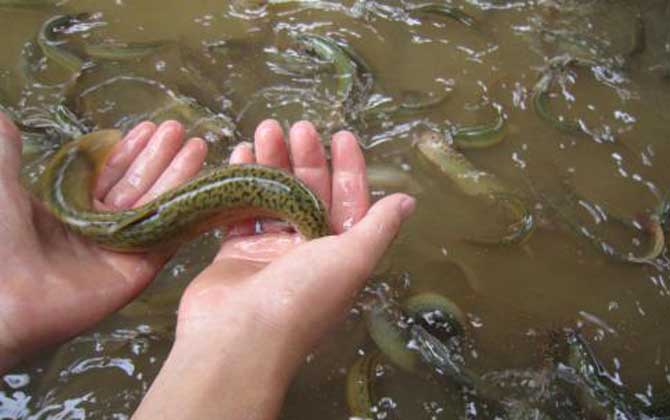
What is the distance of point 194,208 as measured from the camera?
2.35m

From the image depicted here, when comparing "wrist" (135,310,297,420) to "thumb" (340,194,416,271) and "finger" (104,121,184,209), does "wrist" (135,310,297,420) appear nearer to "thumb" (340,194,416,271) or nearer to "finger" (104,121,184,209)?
"thumb" (340,194,416,271)

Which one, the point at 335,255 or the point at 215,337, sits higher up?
the point at 335,255

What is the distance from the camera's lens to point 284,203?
7.44 feet

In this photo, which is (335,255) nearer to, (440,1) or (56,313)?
(56,313)

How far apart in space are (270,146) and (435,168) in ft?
3.13

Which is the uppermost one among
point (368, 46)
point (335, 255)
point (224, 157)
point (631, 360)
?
point (335, 255)

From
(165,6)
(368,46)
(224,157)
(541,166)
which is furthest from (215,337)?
(165,6)

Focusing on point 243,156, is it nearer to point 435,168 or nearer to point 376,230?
point 376,230

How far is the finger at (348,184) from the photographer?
2.32 metres

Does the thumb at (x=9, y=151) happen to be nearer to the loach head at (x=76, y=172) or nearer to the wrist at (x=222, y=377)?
the loach head at (x=76, y=172)

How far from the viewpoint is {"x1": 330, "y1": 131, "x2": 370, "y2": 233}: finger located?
2322 mm

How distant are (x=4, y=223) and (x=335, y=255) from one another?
1.14m

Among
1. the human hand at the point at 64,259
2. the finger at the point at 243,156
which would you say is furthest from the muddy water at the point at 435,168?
the finger at the point at 243,156

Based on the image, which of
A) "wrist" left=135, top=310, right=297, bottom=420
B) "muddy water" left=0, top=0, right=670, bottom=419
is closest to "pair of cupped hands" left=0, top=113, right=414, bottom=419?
"wrist" left=135, top=310, right=297, bottom=420
